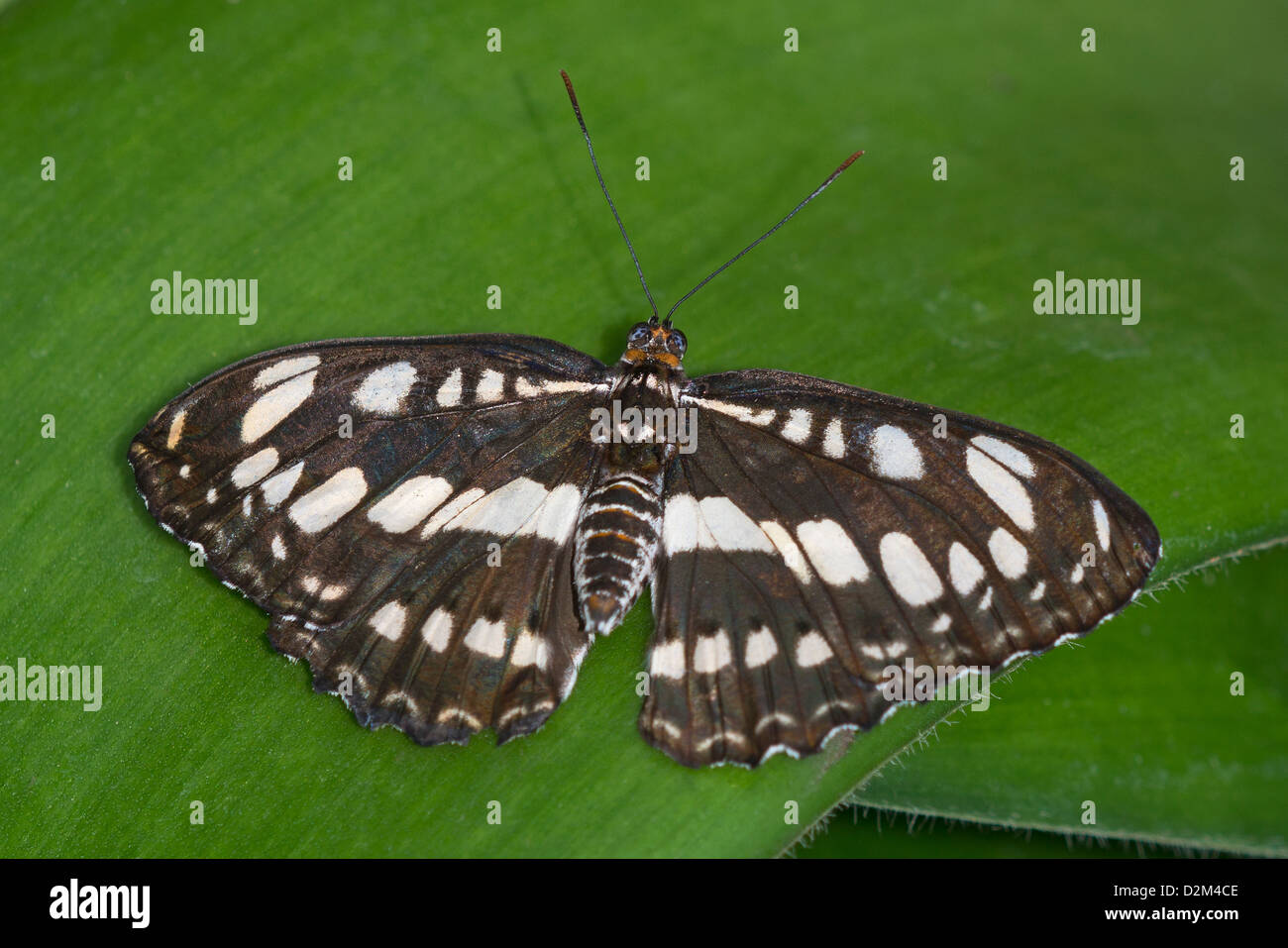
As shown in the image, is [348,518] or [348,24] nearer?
[348,518]

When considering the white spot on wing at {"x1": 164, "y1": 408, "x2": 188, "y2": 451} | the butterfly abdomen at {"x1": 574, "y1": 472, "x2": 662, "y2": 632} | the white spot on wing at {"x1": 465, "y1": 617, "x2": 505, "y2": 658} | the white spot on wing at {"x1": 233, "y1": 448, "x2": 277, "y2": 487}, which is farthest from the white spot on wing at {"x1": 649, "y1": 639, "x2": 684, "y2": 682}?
the white spot on wing at {"x1": 164, "y1": 408, "x2": 188, "y2": 451}

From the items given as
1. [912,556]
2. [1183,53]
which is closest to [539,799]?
[912,556]

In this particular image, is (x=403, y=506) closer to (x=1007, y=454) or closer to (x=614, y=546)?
(x=614, y=546)

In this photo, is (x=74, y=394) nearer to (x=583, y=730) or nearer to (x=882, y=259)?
(x=583, y=730)

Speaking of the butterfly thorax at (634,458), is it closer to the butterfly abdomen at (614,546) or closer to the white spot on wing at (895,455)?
the butterfly abdomen at (614,546)

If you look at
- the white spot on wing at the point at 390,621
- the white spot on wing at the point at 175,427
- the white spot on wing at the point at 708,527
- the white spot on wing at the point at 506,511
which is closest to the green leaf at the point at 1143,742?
the white spot on wing at the point at 708,527

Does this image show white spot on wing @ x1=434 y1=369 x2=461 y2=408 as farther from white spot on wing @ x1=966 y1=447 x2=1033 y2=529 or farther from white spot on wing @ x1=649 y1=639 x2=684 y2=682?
white spot on wing @ x1=966 y1=447 x2=1033 y2=529

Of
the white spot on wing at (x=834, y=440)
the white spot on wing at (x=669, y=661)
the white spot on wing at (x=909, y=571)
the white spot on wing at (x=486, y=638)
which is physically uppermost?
the white spot on wing at (x=834, y=440)
